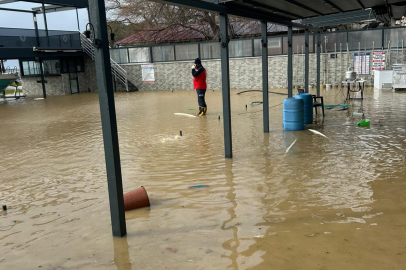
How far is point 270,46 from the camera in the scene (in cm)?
2309

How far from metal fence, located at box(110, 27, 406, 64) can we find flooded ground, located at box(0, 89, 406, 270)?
38.9ft

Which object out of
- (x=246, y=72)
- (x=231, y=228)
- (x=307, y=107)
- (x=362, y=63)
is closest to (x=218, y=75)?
(x=246, y=72)

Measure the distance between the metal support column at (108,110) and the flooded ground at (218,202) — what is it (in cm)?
32

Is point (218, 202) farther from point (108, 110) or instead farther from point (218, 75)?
point (218, 75)

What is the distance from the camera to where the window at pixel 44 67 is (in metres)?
27.9

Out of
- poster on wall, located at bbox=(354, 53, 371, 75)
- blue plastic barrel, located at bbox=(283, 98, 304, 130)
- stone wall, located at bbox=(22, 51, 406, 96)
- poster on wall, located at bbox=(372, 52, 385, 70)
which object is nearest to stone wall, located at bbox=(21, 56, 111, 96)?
stone wall, located at bbox=(22, 51, 406, 96)

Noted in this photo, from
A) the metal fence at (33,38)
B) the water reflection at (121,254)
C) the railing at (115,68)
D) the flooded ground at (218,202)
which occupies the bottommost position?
the water reflection at (121,254)

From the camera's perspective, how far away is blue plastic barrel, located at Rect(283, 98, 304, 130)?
934 centimetres

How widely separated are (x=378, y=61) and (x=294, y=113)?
13661mm

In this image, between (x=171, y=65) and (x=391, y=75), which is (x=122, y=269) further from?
(x=171, y=65)

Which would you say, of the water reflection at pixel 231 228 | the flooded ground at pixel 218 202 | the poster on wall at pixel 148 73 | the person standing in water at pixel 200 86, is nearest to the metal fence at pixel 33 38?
the poster on wall at pixel 148 73

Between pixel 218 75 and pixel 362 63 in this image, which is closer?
pixel 362 63

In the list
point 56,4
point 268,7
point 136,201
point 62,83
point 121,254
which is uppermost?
point 56,4

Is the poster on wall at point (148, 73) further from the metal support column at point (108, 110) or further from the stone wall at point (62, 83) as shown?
the metal support column at point (108, 110)
